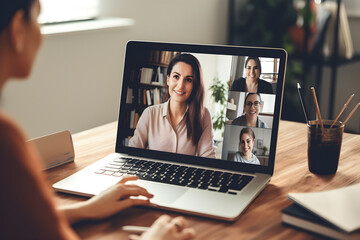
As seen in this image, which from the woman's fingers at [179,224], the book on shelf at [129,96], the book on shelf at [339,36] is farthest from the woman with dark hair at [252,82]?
the book on shelf at [339,36]

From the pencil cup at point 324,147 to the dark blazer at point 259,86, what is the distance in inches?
5.4

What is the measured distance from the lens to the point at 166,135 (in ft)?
3.87

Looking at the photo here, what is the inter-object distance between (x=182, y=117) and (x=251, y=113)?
17cm

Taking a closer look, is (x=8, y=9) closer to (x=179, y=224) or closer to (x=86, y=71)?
(x=179, y=224)

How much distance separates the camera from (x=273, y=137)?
1084 millimetres

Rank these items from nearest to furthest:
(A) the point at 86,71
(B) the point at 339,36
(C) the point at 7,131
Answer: (C) the point at 7,131
(A) the point at 86,71
(B) the point at 339,36

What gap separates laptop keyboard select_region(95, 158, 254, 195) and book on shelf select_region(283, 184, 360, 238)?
6.6 inches

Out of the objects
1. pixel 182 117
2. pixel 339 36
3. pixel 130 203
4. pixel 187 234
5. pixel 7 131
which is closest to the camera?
pixel 7 131

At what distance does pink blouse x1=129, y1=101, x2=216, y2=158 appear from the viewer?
44.7 inches

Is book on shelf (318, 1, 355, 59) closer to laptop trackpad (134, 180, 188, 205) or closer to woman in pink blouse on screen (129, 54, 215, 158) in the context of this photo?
woman in pink blouse on screen (129, 54, 215, 158)

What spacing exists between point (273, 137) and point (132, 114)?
14.7 inches

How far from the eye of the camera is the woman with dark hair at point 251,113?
1.10 m

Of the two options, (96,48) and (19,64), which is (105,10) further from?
(19,64)

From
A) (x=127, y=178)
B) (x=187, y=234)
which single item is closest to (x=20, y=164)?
(x=187, y=234)
